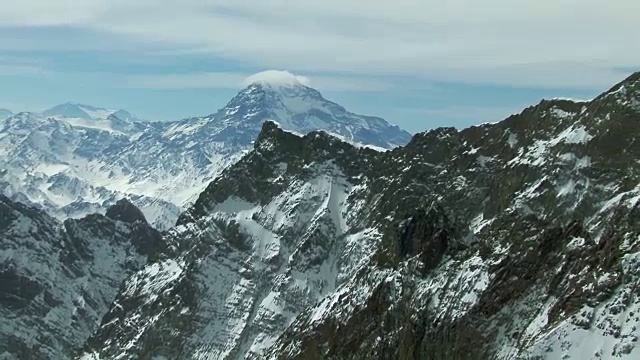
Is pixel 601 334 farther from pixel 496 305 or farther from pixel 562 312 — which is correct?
pixel 496 305

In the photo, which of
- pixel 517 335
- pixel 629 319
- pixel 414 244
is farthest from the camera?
pixel 414 244

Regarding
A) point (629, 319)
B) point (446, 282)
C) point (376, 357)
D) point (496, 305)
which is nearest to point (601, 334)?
point (629, 319)

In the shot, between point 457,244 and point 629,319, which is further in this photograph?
point 457,244

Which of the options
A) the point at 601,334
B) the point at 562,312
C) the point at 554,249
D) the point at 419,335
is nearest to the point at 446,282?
the point at 419,335

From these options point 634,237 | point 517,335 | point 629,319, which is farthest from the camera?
point 517,335

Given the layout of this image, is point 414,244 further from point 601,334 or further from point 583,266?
point 601,334

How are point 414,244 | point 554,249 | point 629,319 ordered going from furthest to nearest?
point 414,244 < point 554,249 < point 629,319

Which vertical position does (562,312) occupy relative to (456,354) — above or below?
Result: above

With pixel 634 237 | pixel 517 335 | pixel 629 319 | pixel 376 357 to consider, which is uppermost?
pixel 634 237

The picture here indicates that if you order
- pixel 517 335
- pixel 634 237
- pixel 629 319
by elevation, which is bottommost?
pixel 517 335
